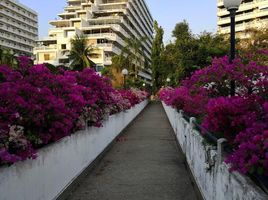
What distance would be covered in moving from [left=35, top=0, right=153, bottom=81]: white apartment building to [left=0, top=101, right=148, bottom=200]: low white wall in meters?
70.6

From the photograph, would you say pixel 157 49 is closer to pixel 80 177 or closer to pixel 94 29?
pixel 94 29

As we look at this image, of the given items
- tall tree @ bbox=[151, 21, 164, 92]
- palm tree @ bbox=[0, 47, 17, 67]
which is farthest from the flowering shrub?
tall tree @ bbox=[151, 21, 164, 92]

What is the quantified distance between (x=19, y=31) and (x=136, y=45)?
2924 inches

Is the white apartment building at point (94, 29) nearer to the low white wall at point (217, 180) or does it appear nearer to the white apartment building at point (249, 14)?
the white apartment building at point (249, 14)

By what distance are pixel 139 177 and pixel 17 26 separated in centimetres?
12918

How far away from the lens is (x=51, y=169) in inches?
269

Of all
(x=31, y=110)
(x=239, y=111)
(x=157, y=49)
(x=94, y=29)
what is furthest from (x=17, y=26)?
(x=239, y=111)

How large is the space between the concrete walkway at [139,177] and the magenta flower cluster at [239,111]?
1919 mm

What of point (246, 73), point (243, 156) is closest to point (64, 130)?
point (246, 73)

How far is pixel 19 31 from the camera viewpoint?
13288 cm

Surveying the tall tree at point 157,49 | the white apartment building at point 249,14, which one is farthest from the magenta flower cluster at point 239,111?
the white apartment building at point 249,14

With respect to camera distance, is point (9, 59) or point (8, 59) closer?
point (9, 59)

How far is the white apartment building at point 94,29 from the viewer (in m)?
88.8

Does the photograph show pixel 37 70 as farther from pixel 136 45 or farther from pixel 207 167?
pixel 136 45
